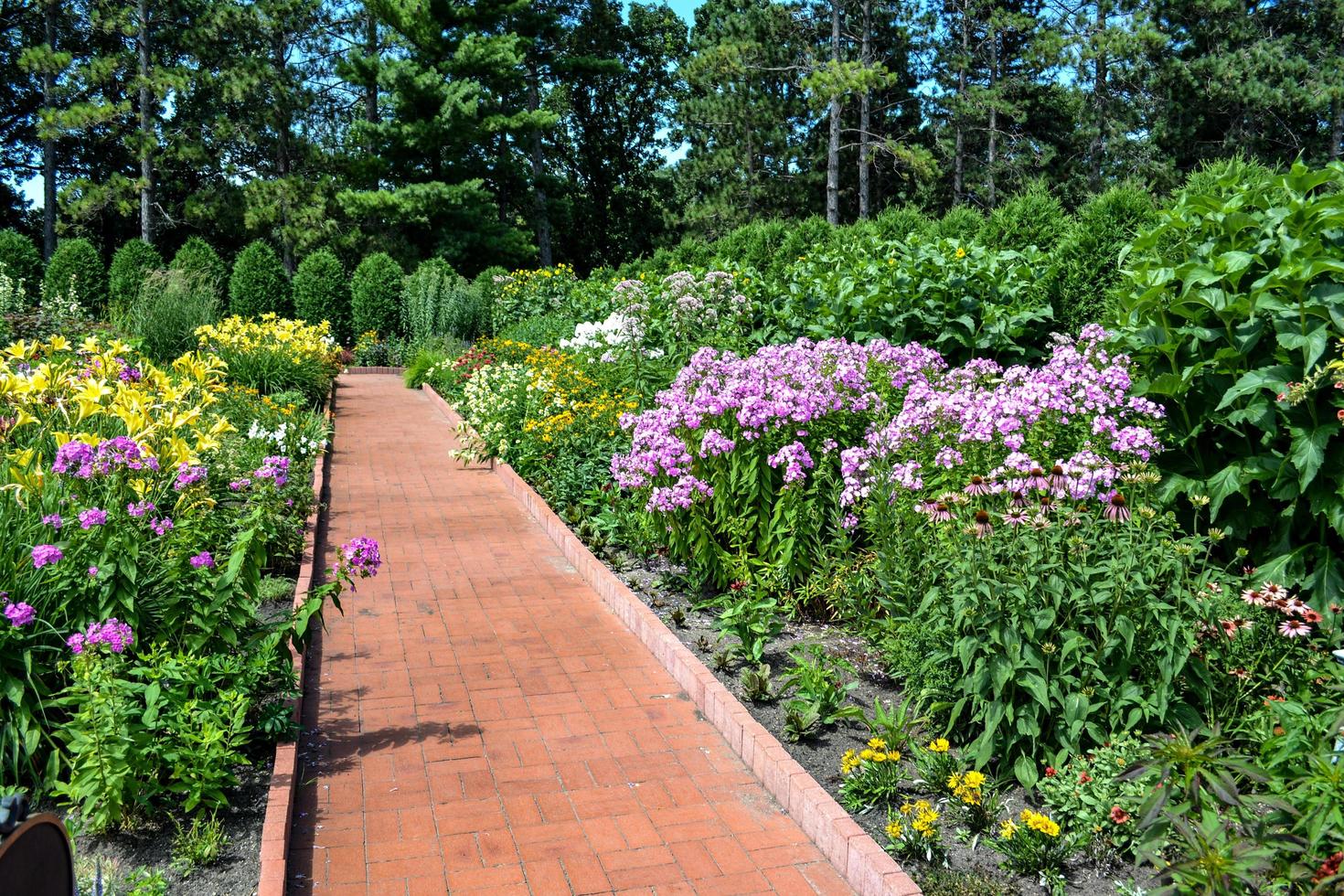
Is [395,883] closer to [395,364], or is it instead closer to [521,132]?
[395,364]

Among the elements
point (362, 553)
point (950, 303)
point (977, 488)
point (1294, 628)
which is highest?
point (950, 303)

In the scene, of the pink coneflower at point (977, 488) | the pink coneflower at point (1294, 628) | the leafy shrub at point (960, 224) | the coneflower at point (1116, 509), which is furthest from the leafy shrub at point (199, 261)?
the pink coneflower at point (1294, 628)

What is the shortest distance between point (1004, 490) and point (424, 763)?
281cm

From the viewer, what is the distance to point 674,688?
5043 millimetres

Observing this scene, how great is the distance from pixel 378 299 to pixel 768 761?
20.0 meters

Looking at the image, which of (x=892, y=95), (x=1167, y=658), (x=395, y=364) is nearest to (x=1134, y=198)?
(x=1167, y=658)

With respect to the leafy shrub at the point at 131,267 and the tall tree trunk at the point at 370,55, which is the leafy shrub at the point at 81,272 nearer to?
the leafy shrub at the point at 131,267

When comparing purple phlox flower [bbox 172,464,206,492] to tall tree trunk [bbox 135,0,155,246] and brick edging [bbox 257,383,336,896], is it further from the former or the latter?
tall tree trunk [bbox 135,0,155,246]

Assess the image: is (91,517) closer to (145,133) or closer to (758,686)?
(758,686)

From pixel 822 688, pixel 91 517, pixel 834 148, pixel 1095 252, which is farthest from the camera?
pixel 834 148

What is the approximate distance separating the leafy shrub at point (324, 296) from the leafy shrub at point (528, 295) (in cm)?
450

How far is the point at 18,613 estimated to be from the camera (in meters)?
3.39

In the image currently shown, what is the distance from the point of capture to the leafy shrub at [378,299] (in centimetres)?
2219

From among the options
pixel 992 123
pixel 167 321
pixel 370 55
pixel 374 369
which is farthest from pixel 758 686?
pixel 370 55
